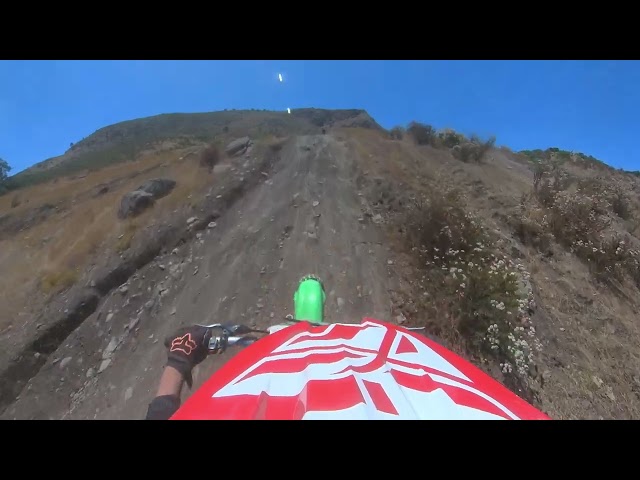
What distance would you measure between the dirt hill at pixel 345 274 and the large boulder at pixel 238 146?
1021 millimetres

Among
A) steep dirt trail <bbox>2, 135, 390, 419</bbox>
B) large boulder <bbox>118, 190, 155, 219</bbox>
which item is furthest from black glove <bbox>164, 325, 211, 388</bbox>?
large boulder <bbox>118, 190, 155, 219</bbox>

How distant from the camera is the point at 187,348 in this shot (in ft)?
8.98

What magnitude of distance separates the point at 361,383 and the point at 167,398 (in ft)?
4.85

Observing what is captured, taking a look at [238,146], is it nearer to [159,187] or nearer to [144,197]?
[159,187]

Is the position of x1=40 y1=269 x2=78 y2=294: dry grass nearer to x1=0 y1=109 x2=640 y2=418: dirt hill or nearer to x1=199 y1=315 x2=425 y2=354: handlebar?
x1=0 y1=109 x2=640 y2=418: dirt hill

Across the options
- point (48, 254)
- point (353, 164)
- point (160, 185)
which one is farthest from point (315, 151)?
point (48, 254)

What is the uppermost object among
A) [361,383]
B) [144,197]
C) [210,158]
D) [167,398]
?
[210,158]

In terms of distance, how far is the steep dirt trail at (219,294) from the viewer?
18.1 ft

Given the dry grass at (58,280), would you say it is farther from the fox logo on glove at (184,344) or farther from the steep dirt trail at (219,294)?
the fox logo on glove at (184,344)

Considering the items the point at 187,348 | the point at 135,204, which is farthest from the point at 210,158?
the point at 187,348

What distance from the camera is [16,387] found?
6.01m

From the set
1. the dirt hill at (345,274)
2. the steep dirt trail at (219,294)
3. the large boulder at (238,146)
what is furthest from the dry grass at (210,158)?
the steep dirt trail at (219,294)
